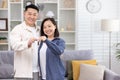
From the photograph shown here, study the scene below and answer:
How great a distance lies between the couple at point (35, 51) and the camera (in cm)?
222

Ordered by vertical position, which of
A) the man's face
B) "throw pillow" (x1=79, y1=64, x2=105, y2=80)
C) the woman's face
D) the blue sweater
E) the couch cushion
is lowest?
"throw pillow" (x1=79, y1=64, x2=105, y2=80)

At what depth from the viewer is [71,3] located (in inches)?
224

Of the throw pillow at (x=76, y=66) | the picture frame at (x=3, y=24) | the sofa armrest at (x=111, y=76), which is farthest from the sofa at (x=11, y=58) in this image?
the picture frame at (x=3, y=24)

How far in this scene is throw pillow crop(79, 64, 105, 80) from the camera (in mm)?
3807

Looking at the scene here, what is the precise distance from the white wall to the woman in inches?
132

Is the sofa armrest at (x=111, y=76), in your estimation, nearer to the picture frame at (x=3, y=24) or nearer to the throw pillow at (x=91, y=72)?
→ the throw pillow at (x=91, y=72)

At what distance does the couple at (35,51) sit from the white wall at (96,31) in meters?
→ 3.38

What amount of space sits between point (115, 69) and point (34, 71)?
3.85 metres

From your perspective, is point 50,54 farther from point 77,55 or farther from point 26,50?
point 77,55

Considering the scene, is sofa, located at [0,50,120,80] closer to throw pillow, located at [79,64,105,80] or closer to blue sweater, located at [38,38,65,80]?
throw pillow, located at [79,64,105,80]

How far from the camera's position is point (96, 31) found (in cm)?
573

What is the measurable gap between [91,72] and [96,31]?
2.01 meters

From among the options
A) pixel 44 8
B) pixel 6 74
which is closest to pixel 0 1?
pixel 44 8

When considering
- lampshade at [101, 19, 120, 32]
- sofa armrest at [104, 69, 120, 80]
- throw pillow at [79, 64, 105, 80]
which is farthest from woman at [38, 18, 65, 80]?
lampshade at [101, 19, 120, 32]
